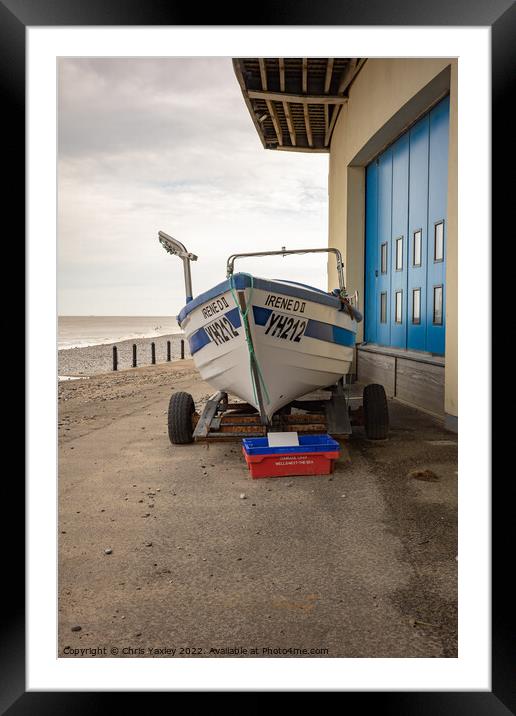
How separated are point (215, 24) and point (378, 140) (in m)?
7.40

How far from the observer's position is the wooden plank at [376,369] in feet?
25.6

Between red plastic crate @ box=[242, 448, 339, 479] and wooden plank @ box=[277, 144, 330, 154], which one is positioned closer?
red plastic crate @ box=[242, 448, 339, 479]

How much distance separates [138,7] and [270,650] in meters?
2.13

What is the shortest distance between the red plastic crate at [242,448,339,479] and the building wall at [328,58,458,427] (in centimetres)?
193

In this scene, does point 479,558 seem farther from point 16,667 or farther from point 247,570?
point 16,667

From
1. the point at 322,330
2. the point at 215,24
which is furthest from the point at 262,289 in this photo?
the point at 215,24

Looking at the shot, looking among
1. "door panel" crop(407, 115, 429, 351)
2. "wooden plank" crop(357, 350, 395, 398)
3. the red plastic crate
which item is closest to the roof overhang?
"door panel" crop(407, 115, 429, 351)

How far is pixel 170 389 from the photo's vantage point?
9992 millimetres

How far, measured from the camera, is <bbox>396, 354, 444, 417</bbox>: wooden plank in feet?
19.6

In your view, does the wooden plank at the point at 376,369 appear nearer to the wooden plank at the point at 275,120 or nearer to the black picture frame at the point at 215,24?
the wooden plank at the point at 275,120

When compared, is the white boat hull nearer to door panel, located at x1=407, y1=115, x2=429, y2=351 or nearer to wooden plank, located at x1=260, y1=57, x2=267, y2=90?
door panel, located at x1=407, y1=115, x2=429, y2=351

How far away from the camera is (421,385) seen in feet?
21.5

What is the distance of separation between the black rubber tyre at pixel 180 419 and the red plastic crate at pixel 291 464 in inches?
50.1

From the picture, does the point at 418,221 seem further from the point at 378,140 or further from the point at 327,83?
the point at 327,83
